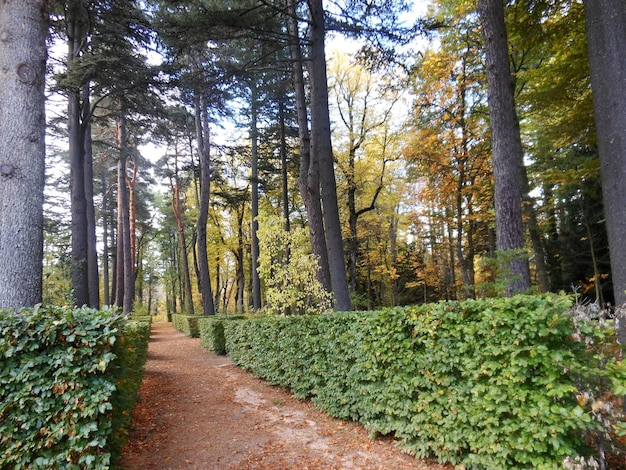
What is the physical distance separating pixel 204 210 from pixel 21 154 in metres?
12.7

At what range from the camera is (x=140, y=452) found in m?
4.15

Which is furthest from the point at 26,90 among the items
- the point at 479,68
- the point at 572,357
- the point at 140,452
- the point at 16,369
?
the point at 479,68

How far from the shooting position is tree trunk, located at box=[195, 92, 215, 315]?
16.6 m

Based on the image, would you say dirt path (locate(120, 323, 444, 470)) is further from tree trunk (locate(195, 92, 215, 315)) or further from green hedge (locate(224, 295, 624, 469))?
tree trunk (locate(195, 92, 215, 315))

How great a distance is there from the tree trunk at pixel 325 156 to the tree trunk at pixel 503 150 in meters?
3.23

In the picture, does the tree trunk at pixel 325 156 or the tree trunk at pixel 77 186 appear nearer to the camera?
the tree trunk at pixel 325 156

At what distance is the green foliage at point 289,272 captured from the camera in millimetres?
9117

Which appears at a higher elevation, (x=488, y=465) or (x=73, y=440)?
(x=73, y=440)

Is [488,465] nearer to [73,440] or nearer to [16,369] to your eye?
[73,440]

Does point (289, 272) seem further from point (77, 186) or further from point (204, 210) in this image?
point (204, 210)

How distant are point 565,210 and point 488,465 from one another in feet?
42.8

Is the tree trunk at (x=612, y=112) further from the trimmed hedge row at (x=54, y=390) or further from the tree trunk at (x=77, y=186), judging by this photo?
the tree trunk at (x=77, y=186)

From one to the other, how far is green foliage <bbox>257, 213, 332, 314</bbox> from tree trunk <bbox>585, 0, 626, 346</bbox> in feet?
17.3

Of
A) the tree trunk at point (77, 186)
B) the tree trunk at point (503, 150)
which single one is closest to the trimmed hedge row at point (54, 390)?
the tree trunk at point (503, 150)
